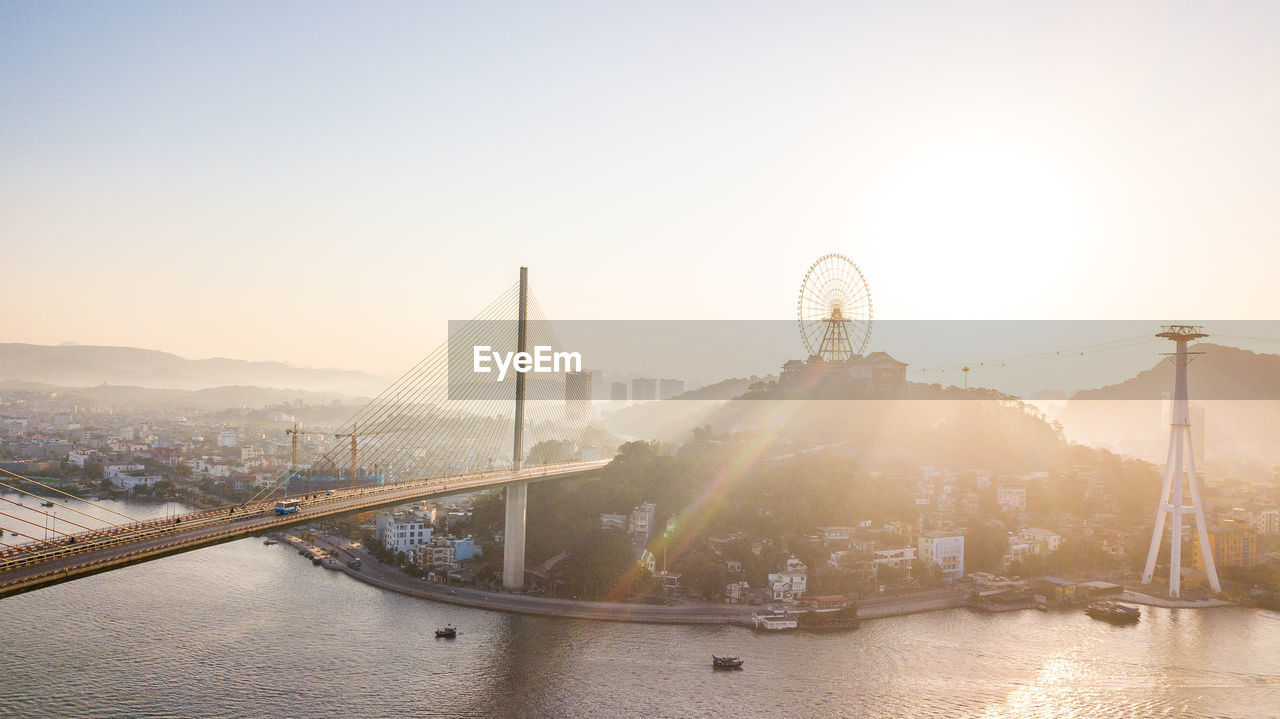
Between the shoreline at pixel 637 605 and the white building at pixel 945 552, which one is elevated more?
the white building at pixel 945 552

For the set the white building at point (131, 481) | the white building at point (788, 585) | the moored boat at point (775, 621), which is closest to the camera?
the moored boat at point (775, 621)

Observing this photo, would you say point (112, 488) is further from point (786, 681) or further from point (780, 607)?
point (786, 681)

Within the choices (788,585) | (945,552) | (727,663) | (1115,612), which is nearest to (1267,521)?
(1115,612)

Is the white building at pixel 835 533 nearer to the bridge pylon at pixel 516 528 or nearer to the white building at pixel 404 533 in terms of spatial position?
the bridge pylon at pixel 516 528

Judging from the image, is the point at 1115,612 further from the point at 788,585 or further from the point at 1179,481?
the point at 788,585

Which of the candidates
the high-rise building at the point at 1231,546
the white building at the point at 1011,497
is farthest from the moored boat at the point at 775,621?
the high-rise building at the point at 1231,546

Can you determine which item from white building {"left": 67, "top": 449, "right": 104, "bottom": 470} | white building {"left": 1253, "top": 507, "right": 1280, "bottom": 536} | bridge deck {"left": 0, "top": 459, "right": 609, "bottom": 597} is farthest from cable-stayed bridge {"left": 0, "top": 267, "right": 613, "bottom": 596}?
white building {"left": 1253, "top": 507, "right": 1280, "bottom": 536}

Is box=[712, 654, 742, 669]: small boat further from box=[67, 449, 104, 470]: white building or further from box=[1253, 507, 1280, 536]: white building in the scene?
box=[67, 449, 104, 470]: white building
